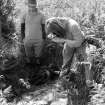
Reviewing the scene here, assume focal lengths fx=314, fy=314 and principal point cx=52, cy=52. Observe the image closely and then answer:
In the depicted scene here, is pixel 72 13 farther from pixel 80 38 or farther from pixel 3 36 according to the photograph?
pixel 80 38

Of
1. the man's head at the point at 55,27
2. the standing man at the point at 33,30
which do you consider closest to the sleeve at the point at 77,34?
the man's head at the point at 55,27

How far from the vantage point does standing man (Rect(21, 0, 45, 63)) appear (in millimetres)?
6098

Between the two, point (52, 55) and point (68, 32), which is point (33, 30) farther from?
point (68, 32)

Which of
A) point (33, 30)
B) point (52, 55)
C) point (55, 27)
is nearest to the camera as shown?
point (55, 27)

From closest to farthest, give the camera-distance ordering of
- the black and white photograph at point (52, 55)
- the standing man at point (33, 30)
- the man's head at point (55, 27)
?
1. the black and white photograph at point (52, 55)
2. the man's head at point (55, 27)
3. the standing man at point (33, 30)

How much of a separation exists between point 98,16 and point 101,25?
99 cm

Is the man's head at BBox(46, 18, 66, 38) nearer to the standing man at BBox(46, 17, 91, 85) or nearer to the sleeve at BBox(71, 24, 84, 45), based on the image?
the standing man at BBox(46, 17, 91, 85)

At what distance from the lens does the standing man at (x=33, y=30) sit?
20.0 ft

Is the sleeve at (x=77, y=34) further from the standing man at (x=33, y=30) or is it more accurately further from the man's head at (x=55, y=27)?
the standing man at (x=33, y=30)

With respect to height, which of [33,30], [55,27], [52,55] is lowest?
[52,55]

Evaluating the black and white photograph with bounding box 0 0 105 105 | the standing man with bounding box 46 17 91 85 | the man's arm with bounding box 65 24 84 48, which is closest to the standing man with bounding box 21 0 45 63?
the black and white photograph with bounding box 0 0 105 105

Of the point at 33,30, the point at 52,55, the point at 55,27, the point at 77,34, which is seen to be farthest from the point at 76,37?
the point at 52,55

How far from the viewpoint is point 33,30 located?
617 cm

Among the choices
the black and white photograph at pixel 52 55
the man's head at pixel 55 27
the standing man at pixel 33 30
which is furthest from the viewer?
the standing man at pixel 33 30
